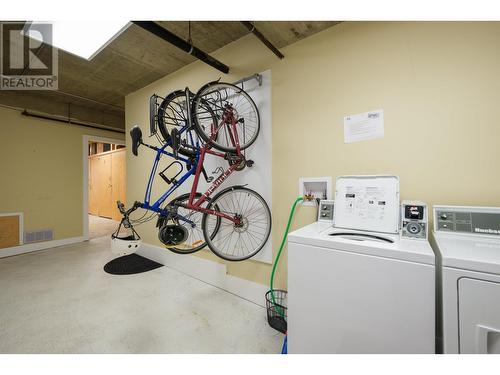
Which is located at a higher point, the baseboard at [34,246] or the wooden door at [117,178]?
the wooden door at [117,178]

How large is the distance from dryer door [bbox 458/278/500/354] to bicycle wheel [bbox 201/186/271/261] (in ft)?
4.52

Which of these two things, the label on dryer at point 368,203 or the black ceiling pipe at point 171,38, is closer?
the label on dryer at point 368,203

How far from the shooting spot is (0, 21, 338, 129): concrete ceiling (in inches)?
75.6

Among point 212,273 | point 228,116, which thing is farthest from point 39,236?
point 228,116

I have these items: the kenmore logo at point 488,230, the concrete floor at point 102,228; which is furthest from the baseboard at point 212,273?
the concrete floor at point 102,228

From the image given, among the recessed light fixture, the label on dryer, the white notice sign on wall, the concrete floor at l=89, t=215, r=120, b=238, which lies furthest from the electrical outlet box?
the concrete floor at l=89, t=215, r=120, b=238

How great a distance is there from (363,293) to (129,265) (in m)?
3.17

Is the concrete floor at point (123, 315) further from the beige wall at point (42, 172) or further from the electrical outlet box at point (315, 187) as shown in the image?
the beige wall at point (42, 172)

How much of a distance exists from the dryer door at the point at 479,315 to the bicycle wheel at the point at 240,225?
138 cm

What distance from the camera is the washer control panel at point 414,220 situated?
1.14 metres

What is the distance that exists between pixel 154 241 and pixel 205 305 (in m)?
1.62

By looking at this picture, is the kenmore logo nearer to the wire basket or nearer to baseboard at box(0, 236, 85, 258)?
the wire basket
